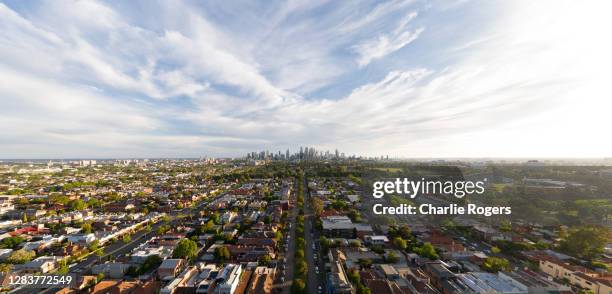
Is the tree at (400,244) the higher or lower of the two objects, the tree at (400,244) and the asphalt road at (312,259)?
the higher

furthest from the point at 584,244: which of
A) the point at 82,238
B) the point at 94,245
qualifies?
the point at 82,238

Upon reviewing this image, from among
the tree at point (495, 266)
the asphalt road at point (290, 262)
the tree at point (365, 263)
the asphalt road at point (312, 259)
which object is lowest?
the asphalt road at point (290, 262)

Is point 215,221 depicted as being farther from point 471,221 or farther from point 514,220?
point 514,220

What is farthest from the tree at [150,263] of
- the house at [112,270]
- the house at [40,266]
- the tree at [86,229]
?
the tree at [86,229]

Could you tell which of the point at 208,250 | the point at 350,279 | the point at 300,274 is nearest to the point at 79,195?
the point at 208,250

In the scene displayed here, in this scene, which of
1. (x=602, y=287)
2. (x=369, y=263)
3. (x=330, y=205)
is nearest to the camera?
(x=602, y=287)

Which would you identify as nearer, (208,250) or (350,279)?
(350,279)

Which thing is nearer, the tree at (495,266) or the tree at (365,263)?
the tree at (495,266)

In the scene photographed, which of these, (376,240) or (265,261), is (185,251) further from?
(376,240)

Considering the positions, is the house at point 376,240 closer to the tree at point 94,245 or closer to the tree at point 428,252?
the tree at point 428,252

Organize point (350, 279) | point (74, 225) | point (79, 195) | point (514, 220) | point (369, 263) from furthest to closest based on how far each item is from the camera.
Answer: point (79, 195) < point (514, 220) < point (74, 225) < point (369, 263) < point (350, 279)
